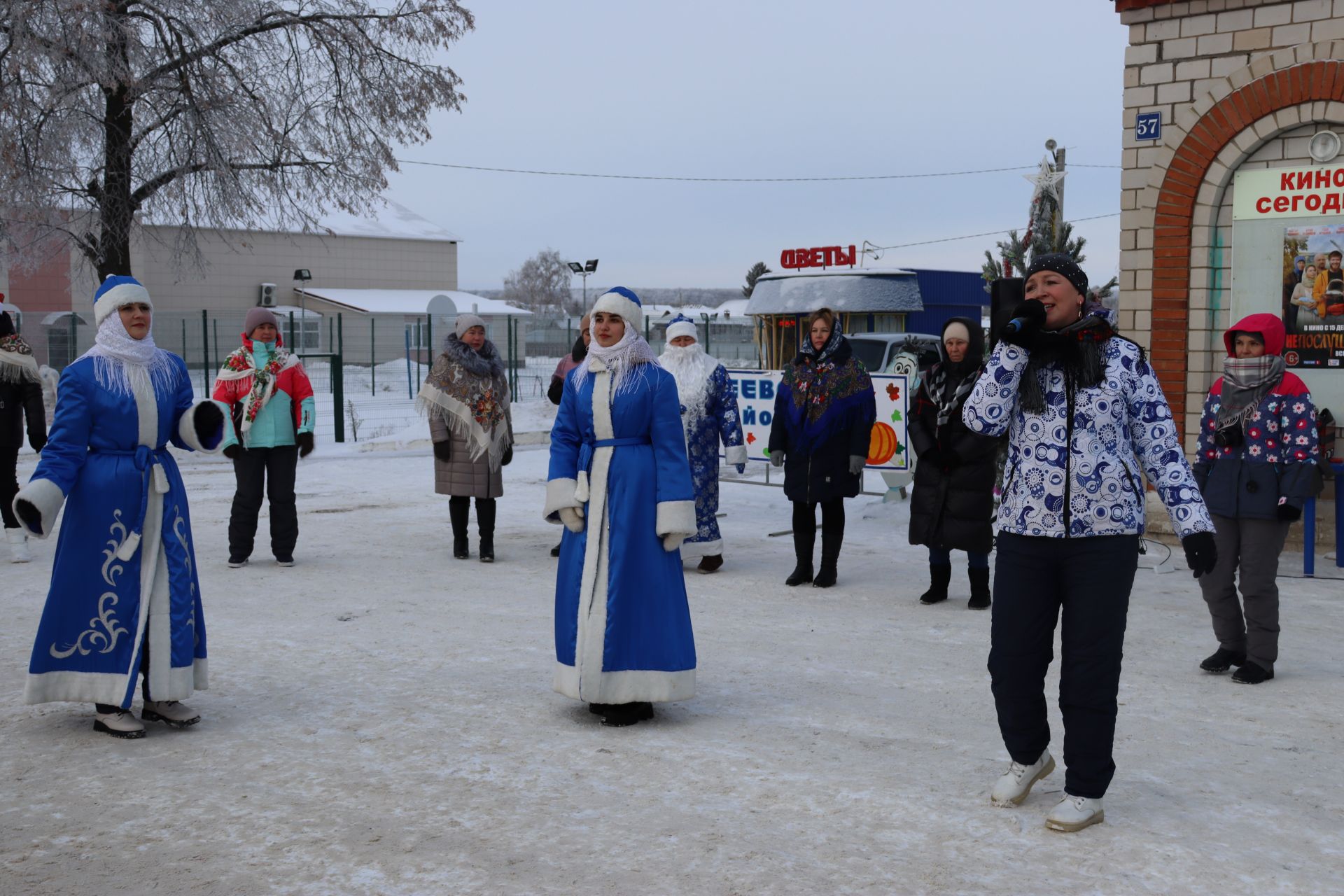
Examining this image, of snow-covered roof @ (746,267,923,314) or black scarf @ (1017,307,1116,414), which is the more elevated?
snow-covered roof @ (746,267,923,314)

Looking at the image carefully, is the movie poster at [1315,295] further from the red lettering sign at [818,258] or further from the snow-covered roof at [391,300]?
the snow-covered roof at [391,300]

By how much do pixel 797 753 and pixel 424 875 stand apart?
5.56 feet

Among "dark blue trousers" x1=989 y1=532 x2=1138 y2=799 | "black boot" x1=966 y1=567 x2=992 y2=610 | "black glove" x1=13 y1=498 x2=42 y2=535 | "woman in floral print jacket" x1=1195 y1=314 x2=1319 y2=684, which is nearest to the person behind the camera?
"dark blue trousers" x1=989 y1=532 x2=1138 y2=799

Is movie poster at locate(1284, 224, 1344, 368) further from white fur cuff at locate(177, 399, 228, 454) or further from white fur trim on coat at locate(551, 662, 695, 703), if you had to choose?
white fur cuff at locate(177, 399, 228, 454)

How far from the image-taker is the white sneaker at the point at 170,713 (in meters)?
5.23

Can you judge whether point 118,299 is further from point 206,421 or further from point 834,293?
point 834,293

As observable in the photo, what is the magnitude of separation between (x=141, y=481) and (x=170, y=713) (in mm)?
967

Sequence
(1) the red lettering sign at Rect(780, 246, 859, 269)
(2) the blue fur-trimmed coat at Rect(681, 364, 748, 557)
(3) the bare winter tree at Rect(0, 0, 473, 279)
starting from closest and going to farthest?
(2) the blue fur-trimmed coat at Rect(681, 364, 748, 557) < (3) the bare winter tree at Rect(0, 0, 473, 279) < (1) the red lettering sign at Rect(780, 246, 859, 269)

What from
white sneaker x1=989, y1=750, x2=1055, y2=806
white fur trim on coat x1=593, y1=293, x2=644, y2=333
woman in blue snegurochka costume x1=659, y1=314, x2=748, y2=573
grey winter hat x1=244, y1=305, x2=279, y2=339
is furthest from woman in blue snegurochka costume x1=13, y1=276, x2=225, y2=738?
woman in blue snegurochka costume x1=659, y1=314, x2=748, y2=573

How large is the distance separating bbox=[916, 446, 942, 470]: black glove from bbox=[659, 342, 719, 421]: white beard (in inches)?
77.1

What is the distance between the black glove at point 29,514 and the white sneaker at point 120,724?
2.64 feet

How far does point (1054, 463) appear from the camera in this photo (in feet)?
13.2

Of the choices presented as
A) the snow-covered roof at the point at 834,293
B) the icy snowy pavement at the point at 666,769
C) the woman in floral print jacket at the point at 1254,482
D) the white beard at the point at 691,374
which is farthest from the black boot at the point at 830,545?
the snow-covered roof at the point at 834,293

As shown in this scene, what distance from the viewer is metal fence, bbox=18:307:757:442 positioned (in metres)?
22.0
